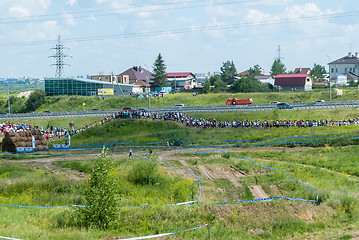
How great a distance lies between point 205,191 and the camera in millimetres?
27031

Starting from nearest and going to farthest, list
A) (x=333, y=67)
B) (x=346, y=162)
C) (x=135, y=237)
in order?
(x=135, y=237) < (x=346, y=162) < (x=333, y=67)

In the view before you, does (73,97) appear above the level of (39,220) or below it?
above

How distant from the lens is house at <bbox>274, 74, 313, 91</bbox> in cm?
10219

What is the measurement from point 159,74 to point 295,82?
134ft

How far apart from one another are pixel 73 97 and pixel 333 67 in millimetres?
99397

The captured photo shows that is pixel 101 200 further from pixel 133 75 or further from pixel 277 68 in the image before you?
pixel 277 68

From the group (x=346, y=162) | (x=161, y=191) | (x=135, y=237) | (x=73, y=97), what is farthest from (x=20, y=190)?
(x=73, y=97)

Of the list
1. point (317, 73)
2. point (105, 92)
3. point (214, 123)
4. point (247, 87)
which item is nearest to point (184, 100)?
point (247, 87)

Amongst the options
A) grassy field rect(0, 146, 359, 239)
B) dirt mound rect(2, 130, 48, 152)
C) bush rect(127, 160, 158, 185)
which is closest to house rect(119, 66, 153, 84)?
dirt mound rect(2, 130, 48, 152)

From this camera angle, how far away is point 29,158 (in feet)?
130

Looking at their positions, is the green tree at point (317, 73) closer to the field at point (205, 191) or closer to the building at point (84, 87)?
the building at point (84, 87)

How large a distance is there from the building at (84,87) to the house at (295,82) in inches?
1585

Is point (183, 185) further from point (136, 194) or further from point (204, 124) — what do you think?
point (204, 124)

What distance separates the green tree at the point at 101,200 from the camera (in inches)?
766
